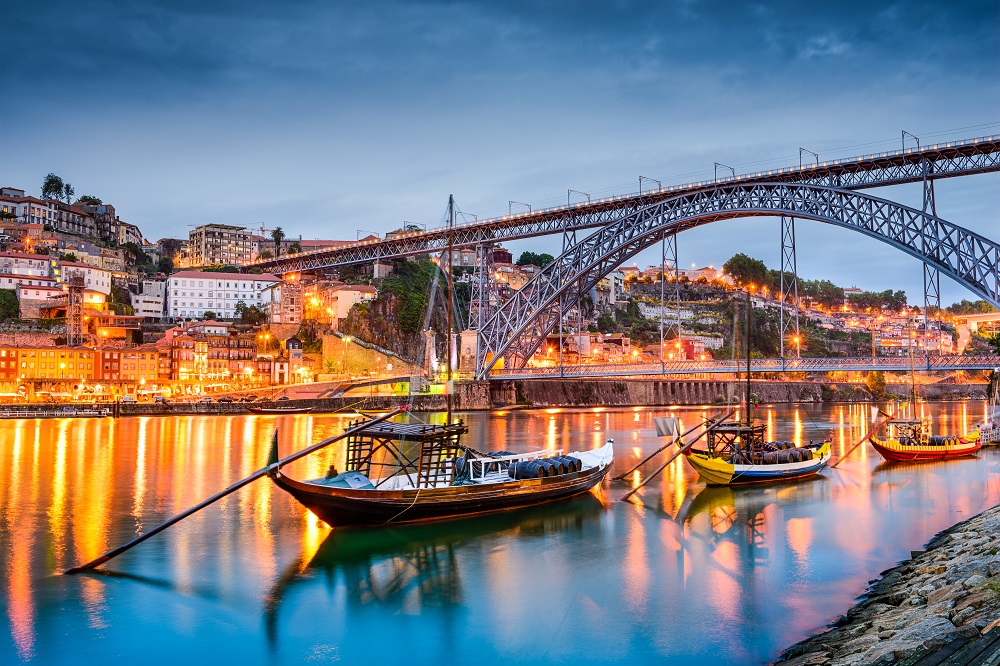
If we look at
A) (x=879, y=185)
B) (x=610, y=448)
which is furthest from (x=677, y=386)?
(x=610, y=448)

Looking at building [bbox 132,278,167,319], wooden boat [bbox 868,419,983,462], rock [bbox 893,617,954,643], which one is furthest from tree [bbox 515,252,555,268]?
rock [bbox 893,617,954,643]

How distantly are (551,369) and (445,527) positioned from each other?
138ft

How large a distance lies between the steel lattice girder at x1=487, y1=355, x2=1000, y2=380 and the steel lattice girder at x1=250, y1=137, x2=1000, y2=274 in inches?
369

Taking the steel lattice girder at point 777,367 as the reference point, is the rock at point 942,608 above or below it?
below

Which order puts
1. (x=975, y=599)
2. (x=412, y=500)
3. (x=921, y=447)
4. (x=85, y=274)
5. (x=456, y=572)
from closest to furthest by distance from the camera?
1. (x=975, y=599)
2. (x=456, y=572)
3. (x=412, y=500)
4. (x=921, y=447)
5. (x=85, y=274)

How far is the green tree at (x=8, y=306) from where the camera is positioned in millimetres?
64562

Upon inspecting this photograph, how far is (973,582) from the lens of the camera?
9.60 metres

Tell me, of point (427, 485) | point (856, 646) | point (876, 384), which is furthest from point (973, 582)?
point (876, 384)

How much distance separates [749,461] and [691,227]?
2498cm

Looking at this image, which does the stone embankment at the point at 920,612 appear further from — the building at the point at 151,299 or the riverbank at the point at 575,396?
the building at the point at 151,299

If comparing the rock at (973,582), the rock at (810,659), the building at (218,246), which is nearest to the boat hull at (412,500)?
the rock at (810,659)

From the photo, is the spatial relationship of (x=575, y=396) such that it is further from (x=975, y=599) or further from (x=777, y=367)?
(x=975, y=599)

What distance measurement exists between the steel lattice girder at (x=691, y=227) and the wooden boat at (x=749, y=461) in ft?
42.2

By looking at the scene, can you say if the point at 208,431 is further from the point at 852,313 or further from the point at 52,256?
the point at 852,313
